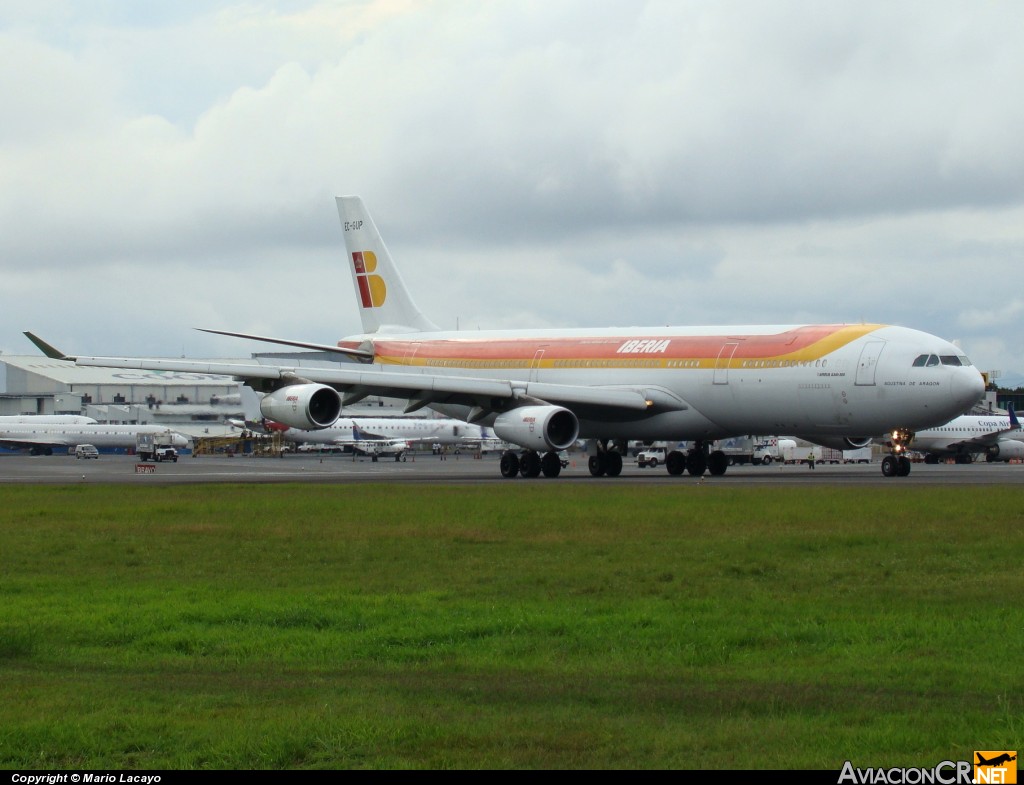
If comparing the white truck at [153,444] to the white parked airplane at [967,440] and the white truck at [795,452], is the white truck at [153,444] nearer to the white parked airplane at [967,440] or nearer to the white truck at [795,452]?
the white truck at [795,452]

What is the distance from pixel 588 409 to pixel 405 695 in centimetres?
3307

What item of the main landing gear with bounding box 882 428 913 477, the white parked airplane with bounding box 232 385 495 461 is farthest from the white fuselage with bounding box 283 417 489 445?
the main landing gear with bounding box 882 428 913 477

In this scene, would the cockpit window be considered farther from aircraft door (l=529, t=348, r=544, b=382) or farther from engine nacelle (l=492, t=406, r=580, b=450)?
aircraft door (l=529, t=348, r=544, b=382)

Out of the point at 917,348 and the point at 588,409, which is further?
the point at 588,409

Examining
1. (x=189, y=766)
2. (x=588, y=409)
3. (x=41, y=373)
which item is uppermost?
(x=41, y=373)

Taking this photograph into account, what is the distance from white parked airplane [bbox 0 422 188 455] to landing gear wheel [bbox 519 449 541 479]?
60.3 meters

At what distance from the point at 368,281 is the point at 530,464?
1310 centimetres

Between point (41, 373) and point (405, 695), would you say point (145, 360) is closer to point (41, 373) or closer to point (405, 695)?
point (405, 695)

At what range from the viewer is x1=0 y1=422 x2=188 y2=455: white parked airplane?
100 m

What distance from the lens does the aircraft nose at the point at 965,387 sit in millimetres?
37031

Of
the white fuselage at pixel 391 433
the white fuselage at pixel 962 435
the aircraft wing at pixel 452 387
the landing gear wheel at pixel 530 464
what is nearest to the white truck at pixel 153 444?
the white fuselage at pixel 391 433

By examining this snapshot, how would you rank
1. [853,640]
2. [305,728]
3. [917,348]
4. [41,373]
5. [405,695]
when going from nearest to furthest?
[305,728] → [405,695] → [853,640] → [917,348] → [41,373]

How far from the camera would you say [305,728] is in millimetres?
8156

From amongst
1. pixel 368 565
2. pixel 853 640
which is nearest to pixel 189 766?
pixel 853 640
